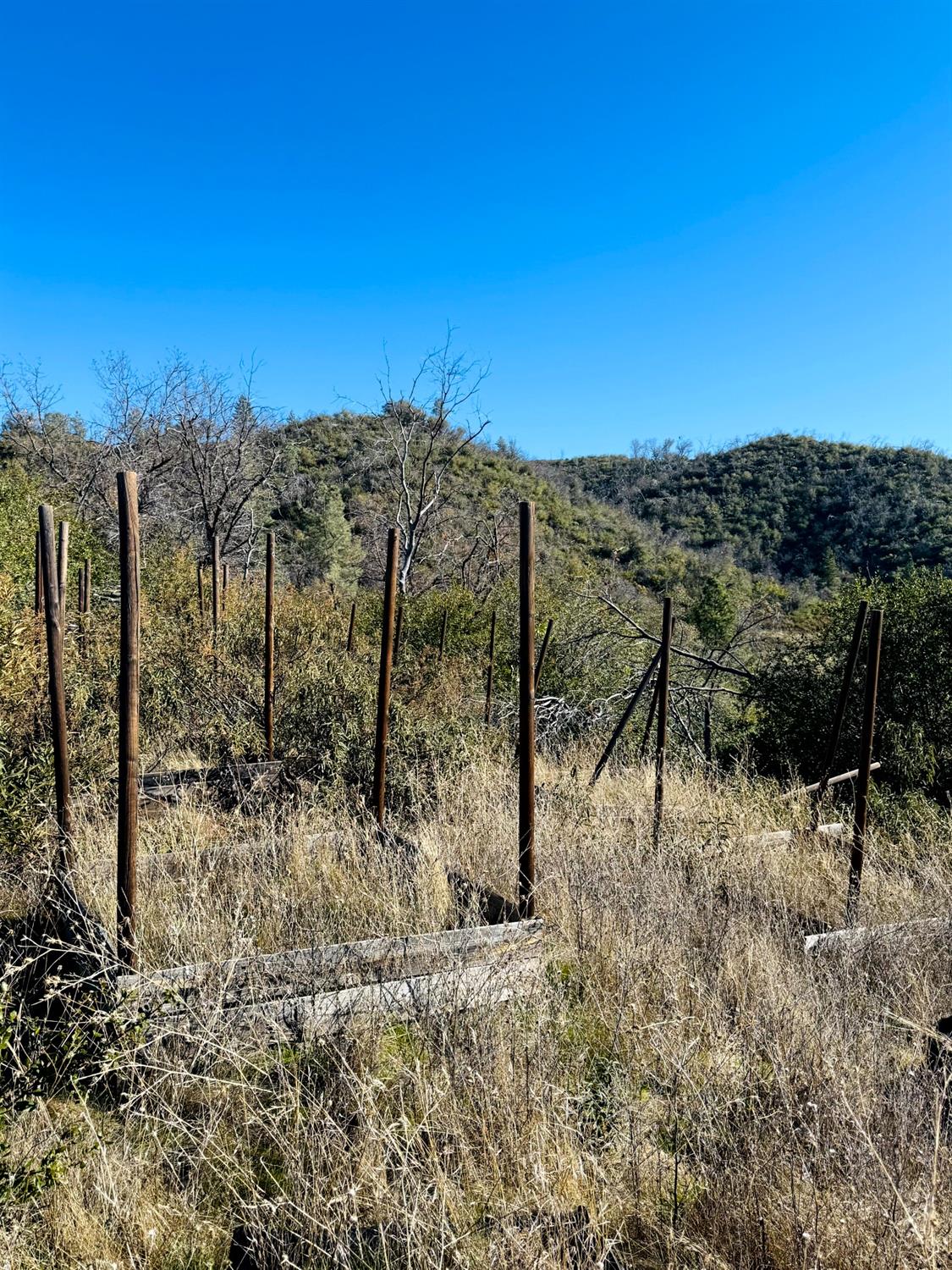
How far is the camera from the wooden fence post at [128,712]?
2844mm

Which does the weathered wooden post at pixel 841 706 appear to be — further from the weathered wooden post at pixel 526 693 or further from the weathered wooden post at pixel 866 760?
the weathered wooden post at pixel 526 693

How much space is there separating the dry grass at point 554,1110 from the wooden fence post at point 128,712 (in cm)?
36

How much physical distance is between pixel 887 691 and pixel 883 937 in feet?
14.2

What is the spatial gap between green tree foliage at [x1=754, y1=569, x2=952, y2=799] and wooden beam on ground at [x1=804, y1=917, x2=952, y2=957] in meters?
3.50

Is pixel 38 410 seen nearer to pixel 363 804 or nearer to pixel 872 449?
pixel 363 804

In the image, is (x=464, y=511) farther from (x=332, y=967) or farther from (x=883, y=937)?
(x=332, y=967)

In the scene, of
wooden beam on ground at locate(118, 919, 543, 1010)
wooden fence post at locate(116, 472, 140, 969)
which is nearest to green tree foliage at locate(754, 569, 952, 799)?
wooden beam on ground at locate(118, 919, 543, 1010)

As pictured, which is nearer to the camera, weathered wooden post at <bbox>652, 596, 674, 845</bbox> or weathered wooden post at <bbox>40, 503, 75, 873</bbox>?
weathered wooden post at <bbox>40, 503, 75, 873</bbox>

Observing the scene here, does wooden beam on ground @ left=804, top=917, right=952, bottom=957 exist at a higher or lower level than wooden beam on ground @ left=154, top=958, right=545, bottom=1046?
lower

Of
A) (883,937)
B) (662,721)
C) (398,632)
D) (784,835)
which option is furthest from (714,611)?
(883,937)

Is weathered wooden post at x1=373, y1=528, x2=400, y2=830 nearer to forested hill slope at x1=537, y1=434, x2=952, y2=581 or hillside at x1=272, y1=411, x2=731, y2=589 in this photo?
hillside at x1=272, y1=411, x2=731, y2=589

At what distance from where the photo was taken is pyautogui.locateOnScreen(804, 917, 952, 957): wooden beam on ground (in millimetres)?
3863

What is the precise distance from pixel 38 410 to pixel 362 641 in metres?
16.3

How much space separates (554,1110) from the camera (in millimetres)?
2482
